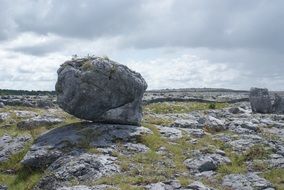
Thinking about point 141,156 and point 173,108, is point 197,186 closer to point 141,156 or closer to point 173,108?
point 141,156

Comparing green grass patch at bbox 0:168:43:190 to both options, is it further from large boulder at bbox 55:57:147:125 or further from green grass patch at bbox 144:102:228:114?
green grass patch at bbox 144:102:228:114

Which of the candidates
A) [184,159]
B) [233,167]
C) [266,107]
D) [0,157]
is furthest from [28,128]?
[266,107]

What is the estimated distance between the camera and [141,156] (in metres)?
27.8

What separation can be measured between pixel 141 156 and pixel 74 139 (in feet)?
15.8

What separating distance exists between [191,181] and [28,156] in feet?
35.8

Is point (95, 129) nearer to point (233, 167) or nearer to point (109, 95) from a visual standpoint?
point (109, 95)

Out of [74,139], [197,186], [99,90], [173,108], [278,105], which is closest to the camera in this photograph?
[197,186]

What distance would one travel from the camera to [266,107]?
6538cm

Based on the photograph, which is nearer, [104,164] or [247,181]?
[247,181]

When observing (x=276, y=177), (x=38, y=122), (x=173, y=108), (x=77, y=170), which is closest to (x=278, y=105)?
(x=173, y=108)

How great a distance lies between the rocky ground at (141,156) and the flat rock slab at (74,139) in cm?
6

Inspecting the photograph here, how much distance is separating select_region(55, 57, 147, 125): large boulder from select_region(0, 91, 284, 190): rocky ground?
93 centimetres

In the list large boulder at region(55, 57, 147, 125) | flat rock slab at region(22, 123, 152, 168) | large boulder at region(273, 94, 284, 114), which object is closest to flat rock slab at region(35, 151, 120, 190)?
flat rock slab at region(22, 123, 152, 168)

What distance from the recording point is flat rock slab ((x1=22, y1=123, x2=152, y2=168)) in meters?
29.0
